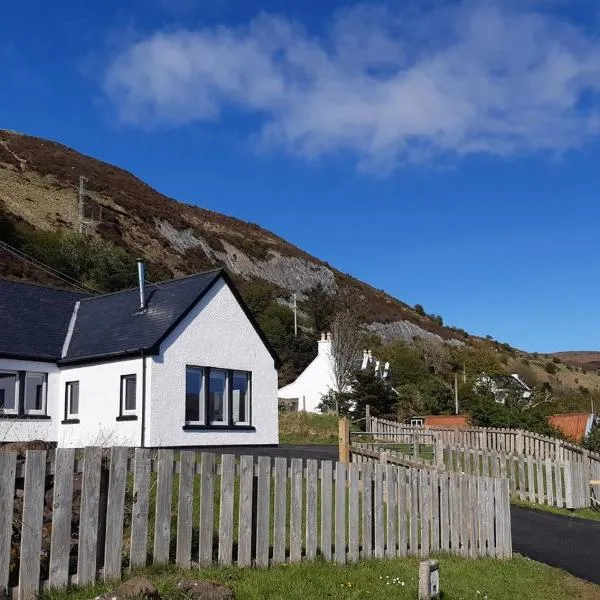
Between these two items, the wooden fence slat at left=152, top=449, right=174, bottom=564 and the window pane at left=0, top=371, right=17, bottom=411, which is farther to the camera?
the window pane at left=0, top=371, right=17, bottom=411

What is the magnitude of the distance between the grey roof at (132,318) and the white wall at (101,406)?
46cm

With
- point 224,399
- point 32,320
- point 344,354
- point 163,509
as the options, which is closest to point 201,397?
point 224,399

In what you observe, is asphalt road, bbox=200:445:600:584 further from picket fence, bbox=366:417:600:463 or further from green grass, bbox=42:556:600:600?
picket fence, bbox=366:417:600:463

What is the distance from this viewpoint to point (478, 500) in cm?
1100

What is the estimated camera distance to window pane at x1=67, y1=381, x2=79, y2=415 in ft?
78.0

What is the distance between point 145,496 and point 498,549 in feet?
20.7

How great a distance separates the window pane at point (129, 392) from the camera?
74.2 feet

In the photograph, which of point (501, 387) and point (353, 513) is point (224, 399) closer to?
point (353, 513)

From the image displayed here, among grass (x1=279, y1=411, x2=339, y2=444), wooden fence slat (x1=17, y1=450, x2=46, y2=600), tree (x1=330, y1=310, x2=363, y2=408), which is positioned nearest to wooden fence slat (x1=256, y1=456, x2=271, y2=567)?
wooden fence slat (x1=17, y1=450, x2=46, y2=600)

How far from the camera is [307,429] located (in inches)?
1443

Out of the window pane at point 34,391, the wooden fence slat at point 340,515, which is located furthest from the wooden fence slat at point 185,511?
the window pane at point 34,391

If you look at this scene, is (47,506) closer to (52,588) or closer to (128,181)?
(52,588)

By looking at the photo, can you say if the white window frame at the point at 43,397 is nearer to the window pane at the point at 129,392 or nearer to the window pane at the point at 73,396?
the window pane at the point at 73,396

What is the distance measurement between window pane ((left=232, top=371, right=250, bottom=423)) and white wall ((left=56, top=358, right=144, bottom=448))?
3.57m
